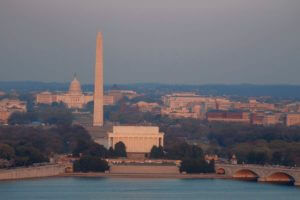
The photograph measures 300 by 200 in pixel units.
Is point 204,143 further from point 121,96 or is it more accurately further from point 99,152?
point 121,96

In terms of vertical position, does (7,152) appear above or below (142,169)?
above

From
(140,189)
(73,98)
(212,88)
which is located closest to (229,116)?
(73,98)

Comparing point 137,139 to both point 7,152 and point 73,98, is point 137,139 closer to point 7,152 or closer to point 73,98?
point 7,152

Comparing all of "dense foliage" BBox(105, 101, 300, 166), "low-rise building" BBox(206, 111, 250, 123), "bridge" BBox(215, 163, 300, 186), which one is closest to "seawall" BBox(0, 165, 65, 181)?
"bridge" BBox(215, 163, 300, 186)

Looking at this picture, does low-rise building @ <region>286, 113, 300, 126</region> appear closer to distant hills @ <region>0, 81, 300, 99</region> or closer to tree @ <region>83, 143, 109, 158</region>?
tree @ <region>83, 143, 109, 158</region>

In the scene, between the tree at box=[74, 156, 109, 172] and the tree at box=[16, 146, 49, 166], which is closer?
the tree at box=[74, 156, 109, 172]

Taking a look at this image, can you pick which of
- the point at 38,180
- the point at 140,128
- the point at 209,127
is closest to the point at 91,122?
the point at 209,127

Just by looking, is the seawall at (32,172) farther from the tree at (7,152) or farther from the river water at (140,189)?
the tree at (7,152)
